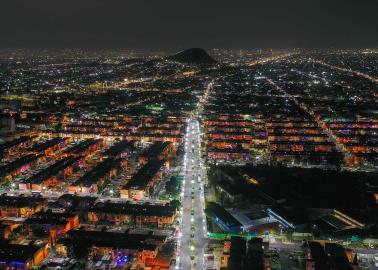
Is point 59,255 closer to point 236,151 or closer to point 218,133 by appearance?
point 236,151

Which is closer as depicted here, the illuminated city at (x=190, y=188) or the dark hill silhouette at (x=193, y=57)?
the illuminated city at (x=190, y=188)

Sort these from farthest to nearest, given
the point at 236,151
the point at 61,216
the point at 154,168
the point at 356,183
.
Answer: the point at 236,151 < the point at 154,168 < the point at 356,183 < the point at 61,216

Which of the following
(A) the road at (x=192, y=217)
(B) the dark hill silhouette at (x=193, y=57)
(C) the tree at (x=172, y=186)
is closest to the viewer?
(A) the road at (x=192, y=217)

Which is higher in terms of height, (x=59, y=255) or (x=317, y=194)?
(x=317, y=194)

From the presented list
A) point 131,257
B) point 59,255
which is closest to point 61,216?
point 59,255

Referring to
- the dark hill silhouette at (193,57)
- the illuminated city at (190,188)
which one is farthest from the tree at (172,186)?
the dark hill silhouette at (193,57)

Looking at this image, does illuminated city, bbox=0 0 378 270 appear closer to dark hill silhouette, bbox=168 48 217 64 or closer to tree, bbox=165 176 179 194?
tree, bbox=165 176 179 194

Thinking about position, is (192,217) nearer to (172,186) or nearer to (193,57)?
(172,186)

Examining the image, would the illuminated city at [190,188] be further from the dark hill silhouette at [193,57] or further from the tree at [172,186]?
the dark hill silhouette at [193,57]

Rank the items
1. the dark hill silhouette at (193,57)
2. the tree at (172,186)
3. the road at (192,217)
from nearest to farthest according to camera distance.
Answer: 1. the road at (192,217)
2. the tree at (172,186)
3. the dark hill silhouette at (193,57)
